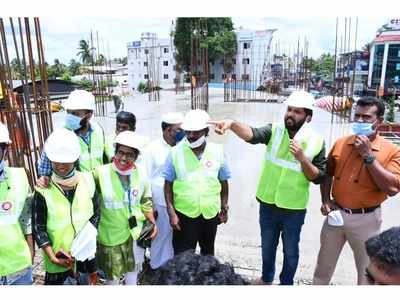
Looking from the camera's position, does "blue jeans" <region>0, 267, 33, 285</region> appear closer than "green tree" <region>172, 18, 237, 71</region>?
Yes

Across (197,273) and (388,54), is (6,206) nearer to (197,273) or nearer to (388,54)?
(197,273)

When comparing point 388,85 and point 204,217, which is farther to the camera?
point 388,85

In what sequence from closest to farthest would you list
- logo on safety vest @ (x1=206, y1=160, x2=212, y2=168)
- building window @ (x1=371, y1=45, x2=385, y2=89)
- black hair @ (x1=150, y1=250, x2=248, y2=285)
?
A: black hair @ (x1=150, y1=250, x2=248, y2=285), logo on safety vest @ (x1=206, y1=160, x2=212, y2=168), building window @ (x1=371, y1=45, x2=385, y2=89)

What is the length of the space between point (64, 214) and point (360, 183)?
191 centimetres

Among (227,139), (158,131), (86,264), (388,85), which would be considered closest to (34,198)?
(86,264)

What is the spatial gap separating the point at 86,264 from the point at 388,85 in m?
34.3

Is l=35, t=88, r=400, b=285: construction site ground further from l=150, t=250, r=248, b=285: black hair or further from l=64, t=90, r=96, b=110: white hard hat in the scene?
l=150, t=250, r=248, b=285: black hair

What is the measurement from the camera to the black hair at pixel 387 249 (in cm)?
131

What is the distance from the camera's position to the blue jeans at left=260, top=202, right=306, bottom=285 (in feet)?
8.66

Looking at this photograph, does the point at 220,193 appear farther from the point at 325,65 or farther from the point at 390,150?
the point at 325,65

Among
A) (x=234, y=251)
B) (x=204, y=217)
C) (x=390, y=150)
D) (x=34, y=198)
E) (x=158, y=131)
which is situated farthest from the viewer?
(x=158, y=131)

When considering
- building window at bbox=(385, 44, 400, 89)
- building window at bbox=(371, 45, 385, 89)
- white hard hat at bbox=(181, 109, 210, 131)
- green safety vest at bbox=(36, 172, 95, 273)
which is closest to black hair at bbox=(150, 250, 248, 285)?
green safety vest at bbox=(36, 172, 95, 273)

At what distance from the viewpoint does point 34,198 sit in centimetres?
201

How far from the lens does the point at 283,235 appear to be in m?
2.71
